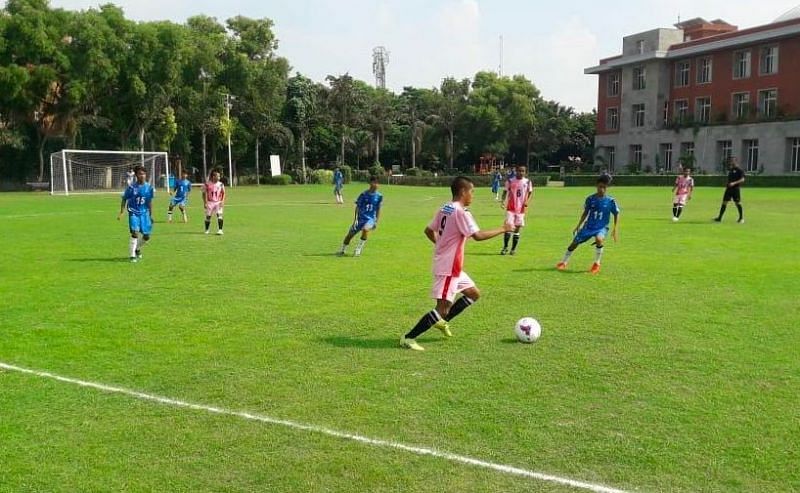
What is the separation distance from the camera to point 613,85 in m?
80.8

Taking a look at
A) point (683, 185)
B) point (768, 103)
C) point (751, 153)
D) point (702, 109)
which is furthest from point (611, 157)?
point (683, 185)

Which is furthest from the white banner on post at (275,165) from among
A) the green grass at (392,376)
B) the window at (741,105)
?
the green grass at (392,376)

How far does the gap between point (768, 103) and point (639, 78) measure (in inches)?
574

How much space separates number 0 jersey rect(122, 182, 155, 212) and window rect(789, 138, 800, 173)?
59526mm

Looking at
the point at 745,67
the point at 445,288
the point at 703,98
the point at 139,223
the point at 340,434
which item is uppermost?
the point at 745,67

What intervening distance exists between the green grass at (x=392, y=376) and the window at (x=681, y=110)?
200 feet

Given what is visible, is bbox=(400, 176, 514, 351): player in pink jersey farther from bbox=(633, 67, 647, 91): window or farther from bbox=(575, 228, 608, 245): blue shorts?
bbox=(633, 67, 647, 91): window

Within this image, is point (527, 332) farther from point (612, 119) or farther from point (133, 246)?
point (612, 119)

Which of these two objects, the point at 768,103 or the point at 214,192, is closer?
the point at 214,192

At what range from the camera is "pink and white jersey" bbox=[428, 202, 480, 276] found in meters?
8.04

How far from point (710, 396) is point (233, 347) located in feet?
16.1

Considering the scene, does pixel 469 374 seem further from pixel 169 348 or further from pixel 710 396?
pixel 169 348

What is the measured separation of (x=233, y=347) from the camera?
A: 834 centimetres

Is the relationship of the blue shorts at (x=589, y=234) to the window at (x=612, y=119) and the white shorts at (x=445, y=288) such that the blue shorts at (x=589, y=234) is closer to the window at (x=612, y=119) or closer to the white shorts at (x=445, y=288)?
the white shorts at (x=445, y=288)
